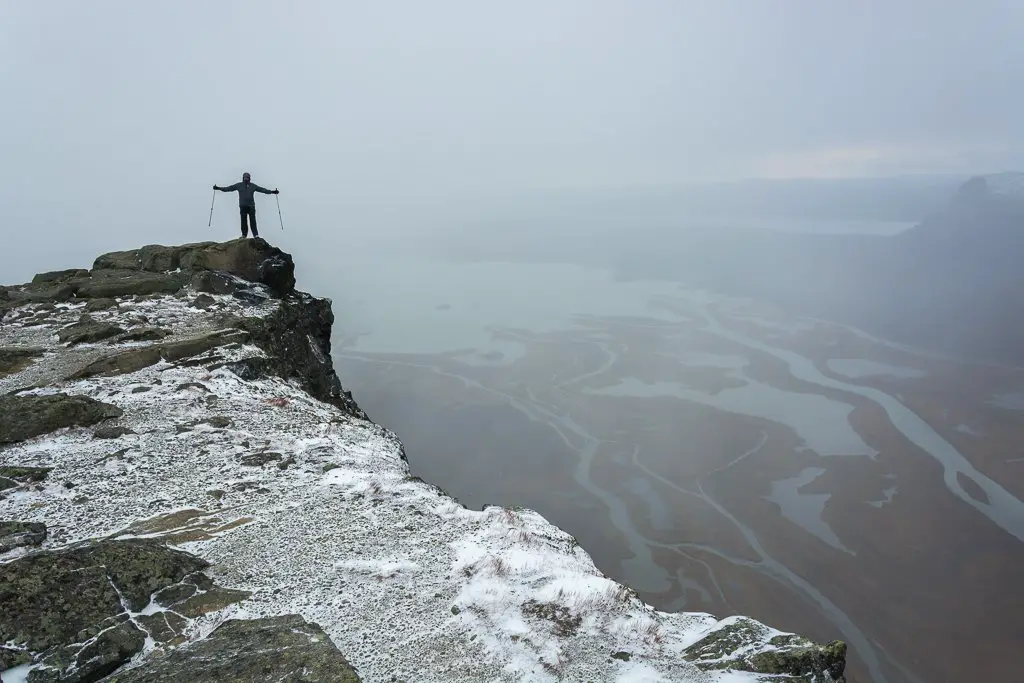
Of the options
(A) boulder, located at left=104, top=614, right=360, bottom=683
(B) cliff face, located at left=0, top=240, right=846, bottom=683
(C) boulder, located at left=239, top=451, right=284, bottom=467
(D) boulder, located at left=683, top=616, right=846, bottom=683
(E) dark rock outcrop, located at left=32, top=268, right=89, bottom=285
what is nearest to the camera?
(A) boulder, located at left=104, top=614, right=360, bottom=683

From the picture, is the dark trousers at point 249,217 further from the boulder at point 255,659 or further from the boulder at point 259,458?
the boulder at point 255,659

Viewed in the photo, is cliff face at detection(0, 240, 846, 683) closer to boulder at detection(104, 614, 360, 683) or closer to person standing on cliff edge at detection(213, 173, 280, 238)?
boulder at detection(104, 614, 360, 683)

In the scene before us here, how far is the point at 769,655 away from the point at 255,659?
333 inches

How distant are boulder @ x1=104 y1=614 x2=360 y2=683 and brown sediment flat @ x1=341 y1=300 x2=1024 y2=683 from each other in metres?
56.5

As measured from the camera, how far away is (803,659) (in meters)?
9.83

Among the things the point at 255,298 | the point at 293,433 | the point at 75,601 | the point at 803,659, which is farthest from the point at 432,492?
the point at 255,298

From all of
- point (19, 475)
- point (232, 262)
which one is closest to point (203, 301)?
point (232, 262)

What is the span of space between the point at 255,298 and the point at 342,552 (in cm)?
2089

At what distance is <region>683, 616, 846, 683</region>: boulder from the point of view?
9773 millimetres

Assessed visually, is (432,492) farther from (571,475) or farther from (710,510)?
(571,475)

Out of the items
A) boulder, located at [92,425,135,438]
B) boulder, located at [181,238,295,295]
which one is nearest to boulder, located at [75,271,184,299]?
boulder, located at [181,238,295,295]

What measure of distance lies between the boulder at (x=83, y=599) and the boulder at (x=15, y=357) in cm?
1314

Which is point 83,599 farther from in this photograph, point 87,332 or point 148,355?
point 87,332

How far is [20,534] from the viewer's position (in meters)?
11.5
